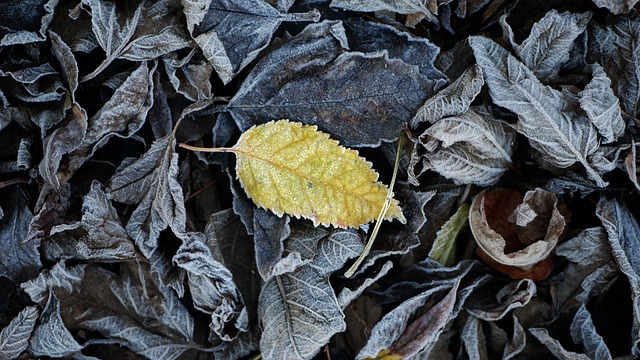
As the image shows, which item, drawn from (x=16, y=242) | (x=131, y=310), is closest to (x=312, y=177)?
(x=131, y=310)

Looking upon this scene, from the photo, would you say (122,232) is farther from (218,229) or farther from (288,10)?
(288,10)

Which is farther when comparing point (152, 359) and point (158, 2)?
point (152, 359)

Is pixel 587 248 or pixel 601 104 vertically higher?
pixel 601 104

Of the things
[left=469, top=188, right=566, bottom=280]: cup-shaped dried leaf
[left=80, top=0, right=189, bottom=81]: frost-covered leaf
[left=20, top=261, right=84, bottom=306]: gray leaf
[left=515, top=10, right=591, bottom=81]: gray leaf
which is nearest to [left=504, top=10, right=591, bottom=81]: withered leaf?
[left=515, top=10, right=591, bottom=81]: gray leaf

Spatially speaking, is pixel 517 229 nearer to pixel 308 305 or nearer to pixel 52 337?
pixel 308 305

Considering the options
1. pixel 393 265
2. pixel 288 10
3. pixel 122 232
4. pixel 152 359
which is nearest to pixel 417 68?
pixel 288 10

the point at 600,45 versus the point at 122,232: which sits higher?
the point at 600,45

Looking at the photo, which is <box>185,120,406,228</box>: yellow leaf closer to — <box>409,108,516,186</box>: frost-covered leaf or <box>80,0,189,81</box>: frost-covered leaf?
<box>409,108,516,186</box>: frost-covered leaf
